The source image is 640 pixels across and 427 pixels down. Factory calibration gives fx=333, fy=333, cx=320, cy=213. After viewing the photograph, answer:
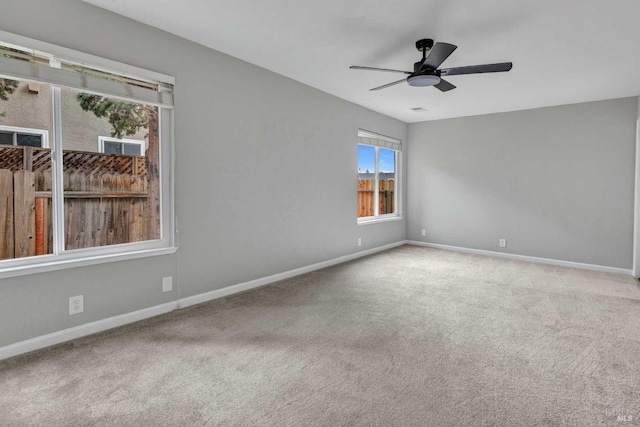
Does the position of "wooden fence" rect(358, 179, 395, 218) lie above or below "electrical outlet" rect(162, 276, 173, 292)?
above

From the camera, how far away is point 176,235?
3.03 metres

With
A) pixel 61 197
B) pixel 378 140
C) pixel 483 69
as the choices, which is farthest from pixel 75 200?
pixel 378 140

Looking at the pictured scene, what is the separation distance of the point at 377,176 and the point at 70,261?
16.0ft

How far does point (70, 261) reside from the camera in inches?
95.0

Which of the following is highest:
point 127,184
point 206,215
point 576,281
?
point 127,184

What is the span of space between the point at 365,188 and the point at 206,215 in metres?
3.52

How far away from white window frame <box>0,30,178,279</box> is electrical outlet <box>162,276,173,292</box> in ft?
0.78

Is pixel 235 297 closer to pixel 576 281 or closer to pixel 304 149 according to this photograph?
pixel 304 149

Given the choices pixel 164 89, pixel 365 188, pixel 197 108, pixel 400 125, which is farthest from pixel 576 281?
pixel 164 89

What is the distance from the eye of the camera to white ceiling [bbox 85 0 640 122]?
2.45 meters

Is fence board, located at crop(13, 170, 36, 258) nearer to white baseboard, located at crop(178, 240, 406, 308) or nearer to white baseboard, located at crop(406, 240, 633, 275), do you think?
white baseboard, located at crop(178, 240, 406, 308)

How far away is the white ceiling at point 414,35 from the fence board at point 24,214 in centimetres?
137

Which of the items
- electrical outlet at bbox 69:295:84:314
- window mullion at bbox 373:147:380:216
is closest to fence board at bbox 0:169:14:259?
electrical outlet at bbox 69:295:84:314

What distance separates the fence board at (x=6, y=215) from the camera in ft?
7.43
